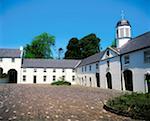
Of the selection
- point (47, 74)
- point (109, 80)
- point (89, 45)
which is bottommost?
point (109, 80)

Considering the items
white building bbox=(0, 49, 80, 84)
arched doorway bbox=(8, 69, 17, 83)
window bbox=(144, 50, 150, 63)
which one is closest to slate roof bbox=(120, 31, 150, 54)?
window bbox=(144, 50, 150, 63)

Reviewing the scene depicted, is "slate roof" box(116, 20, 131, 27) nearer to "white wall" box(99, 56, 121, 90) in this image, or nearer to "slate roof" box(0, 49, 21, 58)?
"white wall" box(99, 56, 121, 90)

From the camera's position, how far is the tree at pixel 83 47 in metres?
69.4

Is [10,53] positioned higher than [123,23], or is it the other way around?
[123,23]

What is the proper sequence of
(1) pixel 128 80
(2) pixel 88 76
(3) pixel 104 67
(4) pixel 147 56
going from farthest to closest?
(2) pixel 88 76, (3) pixel 104 67, (1) pixel 128 80, (4) pixel 147 56

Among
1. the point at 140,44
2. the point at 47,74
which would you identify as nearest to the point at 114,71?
the point at 140,44

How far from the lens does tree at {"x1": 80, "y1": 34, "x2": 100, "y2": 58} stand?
69.1 m

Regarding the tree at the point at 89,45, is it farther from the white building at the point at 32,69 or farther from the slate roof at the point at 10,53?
the slate roof at the point at 10,53

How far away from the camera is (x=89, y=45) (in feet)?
227

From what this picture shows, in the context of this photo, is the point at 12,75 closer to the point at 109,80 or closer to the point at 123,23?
the point at 109,80

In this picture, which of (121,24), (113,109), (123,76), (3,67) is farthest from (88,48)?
(113,109)

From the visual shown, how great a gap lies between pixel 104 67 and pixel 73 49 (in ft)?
140

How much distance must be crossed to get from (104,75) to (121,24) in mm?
8958

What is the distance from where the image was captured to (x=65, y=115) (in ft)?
27.9
